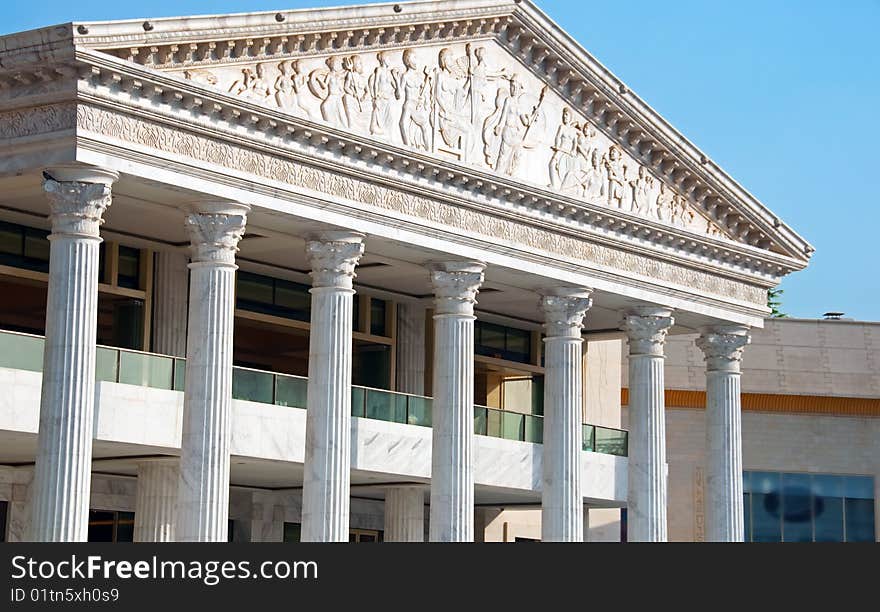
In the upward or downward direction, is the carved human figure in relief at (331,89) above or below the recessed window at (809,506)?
above

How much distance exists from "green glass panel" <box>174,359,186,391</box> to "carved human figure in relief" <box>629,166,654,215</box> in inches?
520

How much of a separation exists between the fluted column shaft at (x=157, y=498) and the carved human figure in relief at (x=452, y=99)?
30.4 feet

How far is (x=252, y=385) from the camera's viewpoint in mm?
38656

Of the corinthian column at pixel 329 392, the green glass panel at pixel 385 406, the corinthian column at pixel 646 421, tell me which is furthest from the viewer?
the corinthian column at pixel 646 421

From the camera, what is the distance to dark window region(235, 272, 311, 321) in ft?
140

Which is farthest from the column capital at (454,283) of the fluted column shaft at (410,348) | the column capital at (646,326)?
the column capital at (646,326)

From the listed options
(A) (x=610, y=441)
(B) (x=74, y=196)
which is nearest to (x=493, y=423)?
(A) (x=610, y=441)

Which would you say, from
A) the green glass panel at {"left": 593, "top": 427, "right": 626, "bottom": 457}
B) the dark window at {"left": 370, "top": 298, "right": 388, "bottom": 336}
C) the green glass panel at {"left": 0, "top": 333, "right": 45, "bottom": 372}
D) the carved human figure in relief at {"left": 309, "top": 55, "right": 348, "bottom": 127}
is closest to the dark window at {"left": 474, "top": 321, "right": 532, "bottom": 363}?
the green glass panel at {"left": 593, "top": 427, "right": 626, "bottom": 457}

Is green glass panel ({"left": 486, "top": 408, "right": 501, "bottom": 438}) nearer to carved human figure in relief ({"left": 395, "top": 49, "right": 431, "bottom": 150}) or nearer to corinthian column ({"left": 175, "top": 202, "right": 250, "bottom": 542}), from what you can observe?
carved human figure in relief ({"left": 395, "top": 49, "right": 431, "bottom": 150})

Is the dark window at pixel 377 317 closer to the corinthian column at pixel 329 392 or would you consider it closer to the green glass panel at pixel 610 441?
the green glass panel at pixel 610 441

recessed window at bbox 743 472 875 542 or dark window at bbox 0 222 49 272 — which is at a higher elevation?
dark window at bbox 0 222 49 272

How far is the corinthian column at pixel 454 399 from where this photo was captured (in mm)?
39719

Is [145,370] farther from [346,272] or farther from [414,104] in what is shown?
[414,104]

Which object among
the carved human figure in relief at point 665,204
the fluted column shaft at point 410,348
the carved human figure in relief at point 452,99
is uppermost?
the carved human figure in relief at point 452,99
